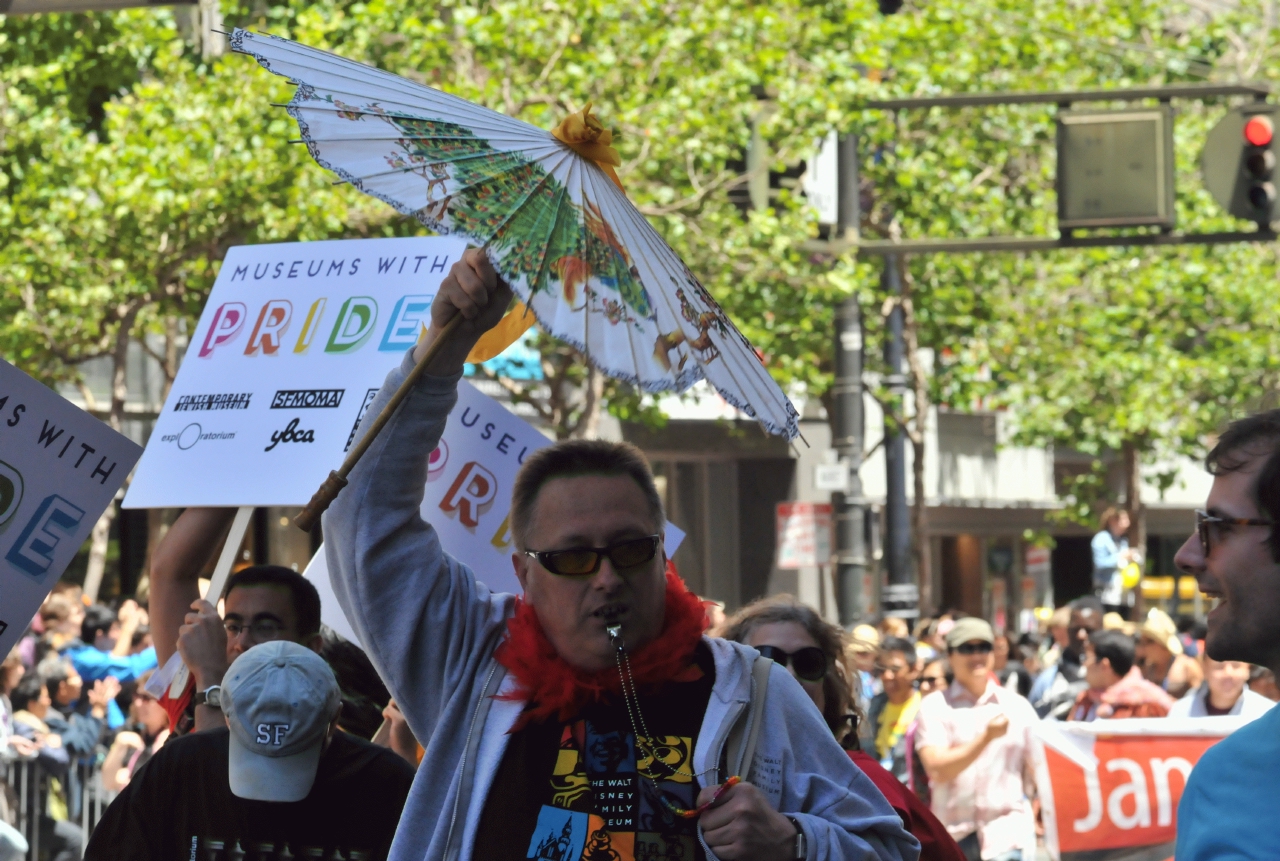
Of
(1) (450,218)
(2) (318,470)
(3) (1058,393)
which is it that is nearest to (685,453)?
(3) (1058,393)

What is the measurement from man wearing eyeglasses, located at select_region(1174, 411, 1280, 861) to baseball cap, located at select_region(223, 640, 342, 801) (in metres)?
1.54

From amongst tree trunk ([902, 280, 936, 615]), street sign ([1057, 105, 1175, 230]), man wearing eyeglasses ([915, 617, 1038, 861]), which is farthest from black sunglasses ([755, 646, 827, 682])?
tree trunk ([902, 280, 936, 615])

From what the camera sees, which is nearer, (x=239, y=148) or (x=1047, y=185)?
(x=239, y=148)

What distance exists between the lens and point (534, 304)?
283 cm

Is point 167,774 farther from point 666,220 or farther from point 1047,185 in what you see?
point 1047,185

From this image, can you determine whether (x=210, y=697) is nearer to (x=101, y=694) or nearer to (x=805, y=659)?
(x=805, y=659)

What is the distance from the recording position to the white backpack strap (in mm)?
2695

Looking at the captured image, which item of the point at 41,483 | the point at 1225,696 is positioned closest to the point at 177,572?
the point at 41,483

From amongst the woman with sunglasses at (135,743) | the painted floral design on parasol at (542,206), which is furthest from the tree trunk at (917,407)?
the painted floral design on parasol at (542,206)

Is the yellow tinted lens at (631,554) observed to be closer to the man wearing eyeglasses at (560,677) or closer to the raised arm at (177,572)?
the man wearing eyeglasses at (560,677)

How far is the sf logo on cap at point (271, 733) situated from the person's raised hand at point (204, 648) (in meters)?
0.86

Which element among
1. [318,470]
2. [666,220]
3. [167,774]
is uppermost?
[666,220]

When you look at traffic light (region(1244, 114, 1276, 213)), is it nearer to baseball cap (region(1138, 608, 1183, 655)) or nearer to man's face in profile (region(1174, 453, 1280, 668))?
baseball cap (region(1138, 608, 1183, 655))

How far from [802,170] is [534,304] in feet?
46.3
